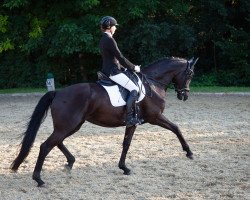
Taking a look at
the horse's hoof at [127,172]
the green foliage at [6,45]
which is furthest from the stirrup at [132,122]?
the green foliage at [6,45]

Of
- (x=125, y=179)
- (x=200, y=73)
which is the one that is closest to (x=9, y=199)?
(x=125, y=179)

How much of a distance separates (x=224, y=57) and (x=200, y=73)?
1.64 meters

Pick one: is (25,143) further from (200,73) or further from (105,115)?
(200,73)

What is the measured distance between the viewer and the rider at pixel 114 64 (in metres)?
7.04

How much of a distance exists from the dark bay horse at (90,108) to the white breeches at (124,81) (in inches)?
11.4

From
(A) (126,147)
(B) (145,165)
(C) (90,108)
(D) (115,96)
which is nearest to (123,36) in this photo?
(B) (145,165)

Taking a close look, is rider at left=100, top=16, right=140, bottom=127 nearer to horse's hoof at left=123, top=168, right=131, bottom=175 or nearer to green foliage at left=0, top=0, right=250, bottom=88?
horse's hoof at left=123, top=168, right=131, bottom=175

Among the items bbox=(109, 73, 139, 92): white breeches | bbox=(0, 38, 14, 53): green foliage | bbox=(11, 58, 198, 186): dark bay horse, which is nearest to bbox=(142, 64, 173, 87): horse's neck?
bbox=(11, 58, 198, 186): dark bay horse

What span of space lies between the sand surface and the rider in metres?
1.11

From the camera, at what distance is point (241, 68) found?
22.1m

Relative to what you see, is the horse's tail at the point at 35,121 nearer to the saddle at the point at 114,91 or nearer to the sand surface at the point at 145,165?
the sand surface at the point at 145,165

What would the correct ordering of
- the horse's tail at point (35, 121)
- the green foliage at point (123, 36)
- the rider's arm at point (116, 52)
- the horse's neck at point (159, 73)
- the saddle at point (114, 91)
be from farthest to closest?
the green foliage at point (123, 36) → the horse's neck at point (159, 73) → the saddle at point (114, 91) → the rider's arm at point (116, 52) → the horse's tail at point (35, 121)

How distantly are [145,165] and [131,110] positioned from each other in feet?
3.81

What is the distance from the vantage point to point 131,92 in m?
7.20
